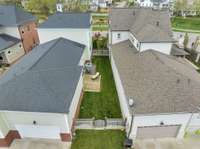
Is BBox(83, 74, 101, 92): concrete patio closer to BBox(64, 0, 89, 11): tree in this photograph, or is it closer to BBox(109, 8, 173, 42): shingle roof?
BBox(109, 8, 173, 42): shingle roof

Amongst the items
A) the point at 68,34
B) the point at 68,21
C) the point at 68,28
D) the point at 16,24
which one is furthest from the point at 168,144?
the point at 16,24

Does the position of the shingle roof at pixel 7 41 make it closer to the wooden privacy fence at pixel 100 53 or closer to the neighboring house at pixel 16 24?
the neighboring house at pixel 16 24

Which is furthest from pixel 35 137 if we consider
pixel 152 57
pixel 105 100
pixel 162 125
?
pixel 152 57

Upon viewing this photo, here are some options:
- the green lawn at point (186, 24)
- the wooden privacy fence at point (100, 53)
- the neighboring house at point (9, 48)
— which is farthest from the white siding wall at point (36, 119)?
the green lawn at point (186, 24)

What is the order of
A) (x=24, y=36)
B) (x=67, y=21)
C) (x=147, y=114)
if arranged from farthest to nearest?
(x=24, y=36), (x=67, y=21), (x=147, y=114)

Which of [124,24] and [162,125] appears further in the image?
[124,24]

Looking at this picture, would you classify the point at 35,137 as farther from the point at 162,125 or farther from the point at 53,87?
the point at 162,125
